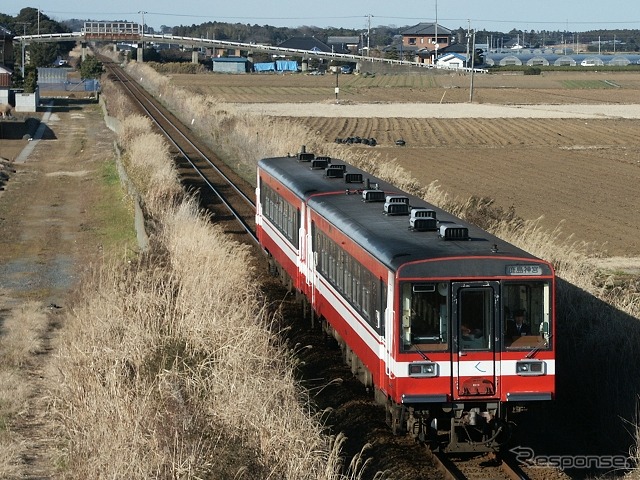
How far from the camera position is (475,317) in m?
11.9

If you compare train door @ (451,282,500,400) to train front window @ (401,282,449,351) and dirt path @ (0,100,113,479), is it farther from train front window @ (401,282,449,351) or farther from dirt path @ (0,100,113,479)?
dirt path @ (0,100,113,479)

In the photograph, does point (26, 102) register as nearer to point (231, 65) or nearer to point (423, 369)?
point (423, 369)

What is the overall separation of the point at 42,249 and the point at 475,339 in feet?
57.6

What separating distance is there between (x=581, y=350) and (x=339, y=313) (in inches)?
133

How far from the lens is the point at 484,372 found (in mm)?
11945

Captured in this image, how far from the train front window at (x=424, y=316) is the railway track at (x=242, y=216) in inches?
52.5

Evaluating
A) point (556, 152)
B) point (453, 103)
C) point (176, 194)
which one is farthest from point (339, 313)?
point (453, 103)

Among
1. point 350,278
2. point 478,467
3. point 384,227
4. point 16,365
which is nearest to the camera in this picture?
point 478,467

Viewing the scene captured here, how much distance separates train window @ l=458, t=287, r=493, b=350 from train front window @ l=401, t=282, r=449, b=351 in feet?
0.61

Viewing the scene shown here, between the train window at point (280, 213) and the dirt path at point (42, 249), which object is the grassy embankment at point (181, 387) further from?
the train window at point (280, 213)

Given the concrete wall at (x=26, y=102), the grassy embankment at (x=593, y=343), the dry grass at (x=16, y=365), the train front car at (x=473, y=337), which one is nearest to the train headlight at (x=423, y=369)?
the train front car at (x=473, y=337)

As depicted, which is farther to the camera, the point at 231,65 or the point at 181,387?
the point at 231,65

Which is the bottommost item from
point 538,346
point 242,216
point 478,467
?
point 478,467

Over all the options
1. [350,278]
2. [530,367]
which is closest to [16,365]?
[350,278]
